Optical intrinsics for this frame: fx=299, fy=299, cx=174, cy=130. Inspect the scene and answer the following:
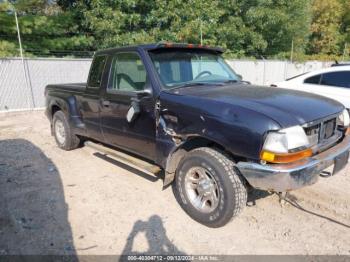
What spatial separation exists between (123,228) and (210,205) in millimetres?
1023

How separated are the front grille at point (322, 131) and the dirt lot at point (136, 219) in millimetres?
980

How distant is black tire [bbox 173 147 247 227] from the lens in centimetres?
306

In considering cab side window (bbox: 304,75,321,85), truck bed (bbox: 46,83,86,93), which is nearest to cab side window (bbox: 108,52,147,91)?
truck bed (bbox: 46,83,86,93)

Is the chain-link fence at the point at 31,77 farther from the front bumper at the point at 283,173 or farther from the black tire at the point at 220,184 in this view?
the front bumper at the point at 283,173

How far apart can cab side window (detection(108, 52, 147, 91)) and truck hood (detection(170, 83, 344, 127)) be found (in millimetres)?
635

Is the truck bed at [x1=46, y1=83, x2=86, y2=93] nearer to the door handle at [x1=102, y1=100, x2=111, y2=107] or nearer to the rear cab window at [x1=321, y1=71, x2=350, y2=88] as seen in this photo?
Result: the door handle at [x1=102, y1=100, x2=111, y2=107]

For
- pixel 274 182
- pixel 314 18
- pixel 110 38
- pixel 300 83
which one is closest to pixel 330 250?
pixel 274 182

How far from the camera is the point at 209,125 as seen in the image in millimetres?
3098

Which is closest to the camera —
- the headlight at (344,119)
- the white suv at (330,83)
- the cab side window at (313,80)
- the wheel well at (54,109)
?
the headlight at (344,119)

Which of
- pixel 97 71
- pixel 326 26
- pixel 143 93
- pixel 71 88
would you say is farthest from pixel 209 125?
pixel 326 26

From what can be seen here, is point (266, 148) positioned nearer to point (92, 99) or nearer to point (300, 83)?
point (92, 99)

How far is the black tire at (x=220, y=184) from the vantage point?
3.06 meters

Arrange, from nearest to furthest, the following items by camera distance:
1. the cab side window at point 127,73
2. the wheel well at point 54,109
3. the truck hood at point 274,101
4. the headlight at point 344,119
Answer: the truck hood at point 274,101 → the headlight at point 344,119 → the cab side window at point 127,73 → the wheel well at point 54,109

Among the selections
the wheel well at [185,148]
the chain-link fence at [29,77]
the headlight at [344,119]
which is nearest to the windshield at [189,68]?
the wheel well at [185,148]
